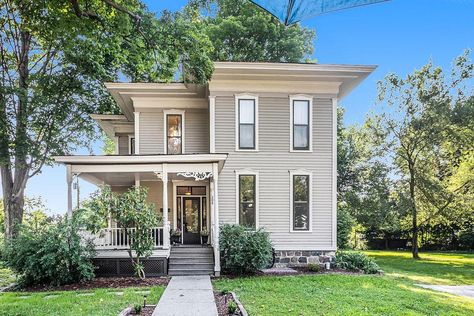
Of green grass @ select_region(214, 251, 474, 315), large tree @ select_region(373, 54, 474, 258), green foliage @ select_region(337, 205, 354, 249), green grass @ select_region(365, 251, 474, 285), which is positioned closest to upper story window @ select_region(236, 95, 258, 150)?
green grass @ select_region(214, 251, 474, 315)

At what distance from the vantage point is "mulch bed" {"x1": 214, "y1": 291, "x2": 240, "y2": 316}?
6.55 m

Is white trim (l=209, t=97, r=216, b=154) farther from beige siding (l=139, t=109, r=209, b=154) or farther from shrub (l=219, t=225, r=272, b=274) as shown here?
shrub (l=219, t=225, r=272, b=274)

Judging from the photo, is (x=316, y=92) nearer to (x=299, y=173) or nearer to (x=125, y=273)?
(x=299, y=173)

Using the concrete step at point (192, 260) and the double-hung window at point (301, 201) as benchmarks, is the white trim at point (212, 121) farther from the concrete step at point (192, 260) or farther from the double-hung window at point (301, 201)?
the concrete step at point (192, 260)

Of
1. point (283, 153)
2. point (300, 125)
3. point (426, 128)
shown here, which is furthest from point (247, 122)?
point (426, 128)

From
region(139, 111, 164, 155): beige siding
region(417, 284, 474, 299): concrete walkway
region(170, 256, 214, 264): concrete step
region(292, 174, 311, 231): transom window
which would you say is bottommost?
region(417, 284, 474, 299): concrete walkway

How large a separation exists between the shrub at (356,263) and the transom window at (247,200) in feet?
10.7

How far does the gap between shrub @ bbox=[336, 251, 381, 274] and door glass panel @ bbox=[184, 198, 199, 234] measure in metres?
5.25

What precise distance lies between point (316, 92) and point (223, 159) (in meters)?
4.35

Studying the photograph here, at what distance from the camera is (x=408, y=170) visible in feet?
66.6

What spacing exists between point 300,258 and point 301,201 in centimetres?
191

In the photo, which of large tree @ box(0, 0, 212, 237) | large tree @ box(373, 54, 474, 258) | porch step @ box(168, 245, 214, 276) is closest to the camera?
porch step @ box(168, 245, 214, 276)

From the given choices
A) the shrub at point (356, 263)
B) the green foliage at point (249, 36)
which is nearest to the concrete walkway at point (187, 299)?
the shrub at point (356, 263)

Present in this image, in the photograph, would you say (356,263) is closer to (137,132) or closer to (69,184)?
(137,132)
